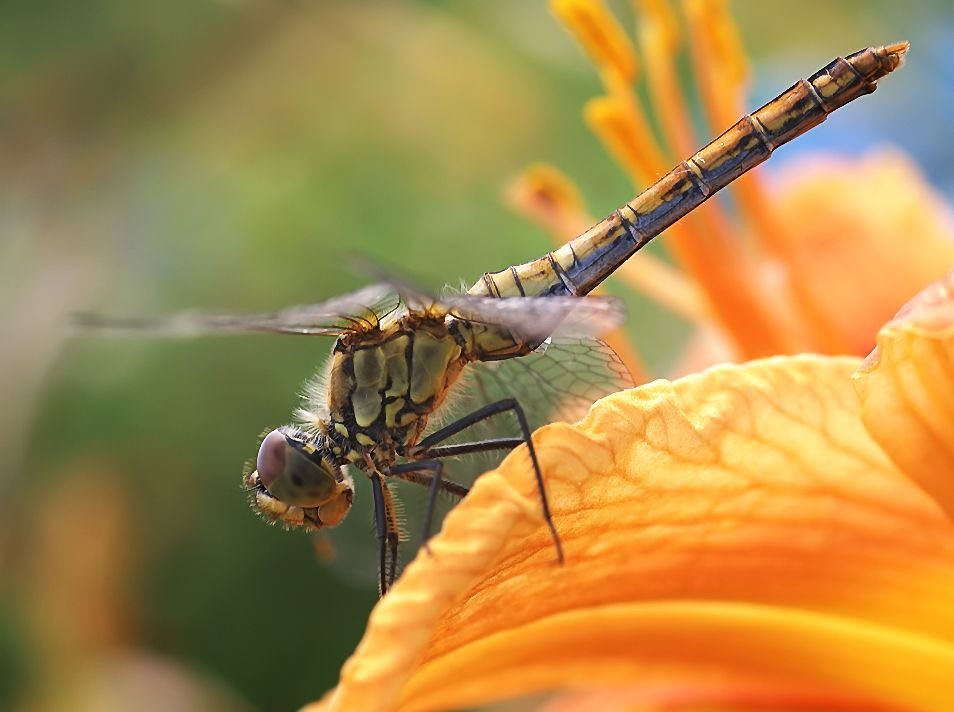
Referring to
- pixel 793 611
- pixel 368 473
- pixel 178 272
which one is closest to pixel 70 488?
pixel 178 272

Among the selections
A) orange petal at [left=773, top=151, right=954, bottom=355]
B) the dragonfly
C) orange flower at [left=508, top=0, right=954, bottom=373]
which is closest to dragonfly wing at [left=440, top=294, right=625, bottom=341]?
the dragonfly

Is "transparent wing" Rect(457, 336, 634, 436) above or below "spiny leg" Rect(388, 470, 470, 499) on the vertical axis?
above

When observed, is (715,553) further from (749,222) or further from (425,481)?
(749,222)

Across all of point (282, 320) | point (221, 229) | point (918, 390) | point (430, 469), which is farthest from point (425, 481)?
point (221, 229)

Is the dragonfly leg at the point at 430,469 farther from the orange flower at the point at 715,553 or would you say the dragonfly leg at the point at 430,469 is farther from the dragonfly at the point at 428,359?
the orange flower at the point at 715,553

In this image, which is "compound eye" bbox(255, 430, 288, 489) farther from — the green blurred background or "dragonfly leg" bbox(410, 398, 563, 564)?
the green blurred background

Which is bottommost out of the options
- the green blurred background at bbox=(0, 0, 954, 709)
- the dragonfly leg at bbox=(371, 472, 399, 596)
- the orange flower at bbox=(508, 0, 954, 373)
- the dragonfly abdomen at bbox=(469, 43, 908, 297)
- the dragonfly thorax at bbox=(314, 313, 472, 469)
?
the dragonfly leg at bbox=(371, 472, 399, 596)

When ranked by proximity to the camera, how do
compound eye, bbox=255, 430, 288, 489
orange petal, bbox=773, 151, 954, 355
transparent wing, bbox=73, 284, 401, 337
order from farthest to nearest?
orange petal, bbox=773, 151, 954, 355
compound eye, bbox=255, 430, 288, 489
transparent wing, bbox=73, 284, 401, 337
